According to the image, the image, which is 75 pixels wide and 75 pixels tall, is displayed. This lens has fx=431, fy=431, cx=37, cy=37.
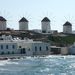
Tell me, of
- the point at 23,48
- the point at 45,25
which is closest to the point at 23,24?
the point at 45,25

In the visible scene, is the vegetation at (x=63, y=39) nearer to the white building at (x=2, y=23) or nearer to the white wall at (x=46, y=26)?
the white wall at (x=46, y=26)

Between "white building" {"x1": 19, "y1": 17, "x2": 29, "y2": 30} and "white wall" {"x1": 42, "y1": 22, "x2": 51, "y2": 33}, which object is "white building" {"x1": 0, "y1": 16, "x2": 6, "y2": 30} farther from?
"white wall" {"x1": 42, "y1": 22, "x2": 51, "y2": 33}

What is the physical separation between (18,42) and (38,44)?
3642mm

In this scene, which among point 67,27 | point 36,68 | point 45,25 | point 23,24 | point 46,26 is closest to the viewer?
point 36,68

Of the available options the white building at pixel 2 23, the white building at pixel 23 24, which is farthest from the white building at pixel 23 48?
the white building at pixel 23 24

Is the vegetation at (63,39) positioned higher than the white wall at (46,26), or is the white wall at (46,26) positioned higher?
the white wall at (46,26)

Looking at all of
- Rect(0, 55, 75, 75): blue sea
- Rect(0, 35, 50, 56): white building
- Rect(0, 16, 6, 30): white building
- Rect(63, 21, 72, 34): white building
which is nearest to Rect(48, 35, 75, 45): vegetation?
Rect(63, 21, 72, 34): white building

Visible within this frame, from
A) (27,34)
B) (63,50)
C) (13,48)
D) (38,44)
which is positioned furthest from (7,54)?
(27,34)

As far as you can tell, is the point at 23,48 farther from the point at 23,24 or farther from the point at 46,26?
the point at 23,24

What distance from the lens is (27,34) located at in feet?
332

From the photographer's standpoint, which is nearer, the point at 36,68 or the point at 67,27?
the point at 36,68

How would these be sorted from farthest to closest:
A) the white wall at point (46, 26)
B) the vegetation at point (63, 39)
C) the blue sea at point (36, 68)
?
the white wall at point (46, 26)
the vegetation at point (63, 39)
the blue sea at point (36, 68)

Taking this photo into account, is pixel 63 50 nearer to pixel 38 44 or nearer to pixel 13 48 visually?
pixel 38 44

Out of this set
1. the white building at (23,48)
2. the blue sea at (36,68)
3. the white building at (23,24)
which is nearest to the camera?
the blue sea at (36,68)
